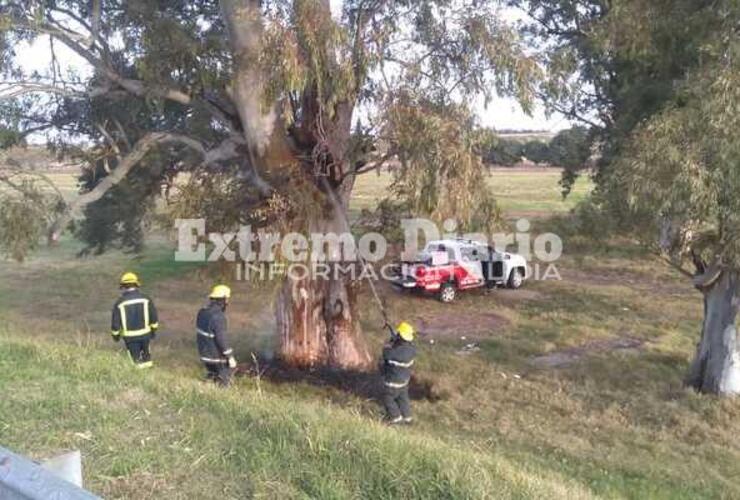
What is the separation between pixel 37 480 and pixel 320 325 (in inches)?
502

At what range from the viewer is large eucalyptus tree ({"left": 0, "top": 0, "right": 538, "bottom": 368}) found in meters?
11.7

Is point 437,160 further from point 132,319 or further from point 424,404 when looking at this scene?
point 132,319

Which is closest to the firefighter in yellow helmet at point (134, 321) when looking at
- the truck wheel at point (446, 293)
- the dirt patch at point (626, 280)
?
the truck wheel at point (446, 293)

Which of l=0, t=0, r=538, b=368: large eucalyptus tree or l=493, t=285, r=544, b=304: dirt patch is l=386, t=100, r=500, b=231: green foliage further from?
l=493, t=285, r=544, b=304: dirt patch

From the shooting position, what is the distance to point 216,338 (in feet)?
36.2

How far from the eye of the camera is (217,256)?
14.5m

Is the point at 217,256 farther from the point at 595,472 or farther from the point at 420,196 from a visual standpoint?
the point at 595,472

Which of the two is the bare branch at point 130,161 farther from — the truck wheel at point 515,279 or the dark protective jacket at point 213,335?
A: the truck wheel at point 515,279

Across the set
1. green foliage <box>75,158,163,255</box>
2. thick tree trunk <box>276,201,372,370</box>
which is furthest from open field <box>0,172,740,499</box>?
green foliage <box>75,158,163,255</box>

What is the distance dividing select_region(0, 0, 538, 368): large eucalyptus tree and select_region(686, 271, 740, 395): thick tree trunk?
5.23m

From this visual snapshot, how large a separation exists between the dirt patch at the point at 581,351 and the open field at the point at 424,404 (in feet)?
0.26

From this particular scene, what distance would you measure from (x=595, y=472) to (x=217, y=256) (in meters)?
7.85

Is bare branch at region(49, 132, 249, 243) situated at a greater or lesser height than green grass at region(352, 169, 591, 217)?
greater

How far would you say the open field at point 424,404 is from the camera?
4.05 metres
